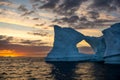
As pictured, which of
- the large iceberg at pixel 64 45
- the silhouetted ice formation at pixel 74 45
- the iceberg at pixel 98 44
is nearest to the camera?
the silhouetted ice formation at pixel 74 45

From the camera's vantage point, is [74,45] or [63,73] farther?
[74,45]

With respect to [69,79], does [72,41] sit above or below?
above

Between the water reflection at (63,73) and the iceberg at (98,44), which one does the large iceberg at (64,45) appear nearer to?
the iceberg at (98,44)

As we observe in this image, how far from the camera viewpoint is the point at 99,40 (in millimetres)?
71438

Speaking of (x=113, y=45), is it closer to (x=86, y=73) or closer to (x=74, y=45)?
(x=74, y=45)

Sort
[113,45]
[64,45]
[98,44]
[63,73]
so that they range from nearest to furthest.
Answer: [63,73] → [113,45] → [64,45] → [98,44]

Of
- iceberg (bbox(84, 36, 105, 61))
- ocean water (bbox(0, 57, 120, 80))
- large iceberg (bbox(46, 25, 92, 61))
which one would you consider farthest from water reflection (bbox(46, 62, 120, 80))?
iceberg (bbox(84, 36, 105, 61))

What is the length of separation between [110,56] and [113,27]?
6.74m

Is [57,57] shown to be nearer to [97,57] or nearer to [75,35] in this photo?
[75,35]

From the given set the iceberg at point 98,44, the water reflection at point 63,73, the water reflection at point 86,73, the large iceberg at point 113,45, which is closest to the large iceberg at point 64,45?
the iceberg at point 98,44

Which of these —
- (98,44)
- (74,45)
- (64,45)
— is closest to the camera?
(64,45)

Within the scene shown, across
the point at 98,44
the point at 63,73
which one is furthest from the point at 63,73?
the point at 98,44

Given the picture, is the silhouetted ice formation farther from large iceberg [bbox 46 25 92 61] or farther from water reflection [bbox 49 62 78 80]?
water reflection [bbox 49 62 78 80]

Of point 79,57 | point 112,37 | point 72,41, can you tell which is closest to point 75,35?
point 72,41
